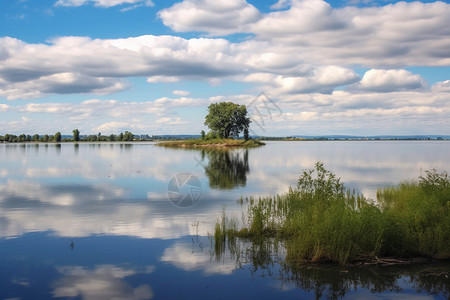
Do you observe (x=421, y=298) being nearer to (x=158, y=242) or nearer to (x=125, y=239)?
(x=158, y=242)

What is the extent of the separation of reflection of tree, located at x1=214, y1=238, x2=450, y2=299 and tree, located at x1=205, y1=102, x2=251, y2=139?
14388 centimetres

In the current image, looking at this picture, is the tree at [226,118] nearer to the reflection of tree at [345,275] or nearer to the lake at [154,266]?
the lake at [154,266]

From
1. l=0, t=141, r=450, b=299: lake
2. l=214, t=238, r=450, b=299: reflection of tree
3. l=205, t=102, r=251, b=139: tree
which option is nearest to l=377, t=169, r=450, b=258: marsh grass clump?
l=214, t=238, r=450, b=299: reflection of tree

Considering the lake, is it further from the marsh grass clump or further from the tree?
the tree

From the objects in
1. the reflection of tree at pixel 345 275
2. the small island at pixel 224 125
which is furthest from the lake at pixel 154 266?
the small island at pixel 224 125

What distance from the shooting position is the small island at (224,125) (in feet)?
522

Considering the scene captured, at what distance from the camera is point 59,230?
19.3m

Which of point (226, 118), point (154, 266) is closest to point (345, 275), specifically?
point (154, 266)

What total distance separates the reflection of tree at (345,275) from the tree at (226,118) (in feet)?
472

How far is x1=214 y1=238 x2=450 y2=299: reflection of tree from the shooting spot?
1198 centimetres

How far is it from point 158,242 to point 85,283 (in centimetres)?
489

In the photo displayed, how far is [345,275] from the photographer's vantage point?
12.8m

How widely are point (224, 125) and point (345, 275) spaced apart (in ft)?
490

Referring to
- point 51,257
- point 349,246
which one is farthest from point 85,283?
point 349,246
